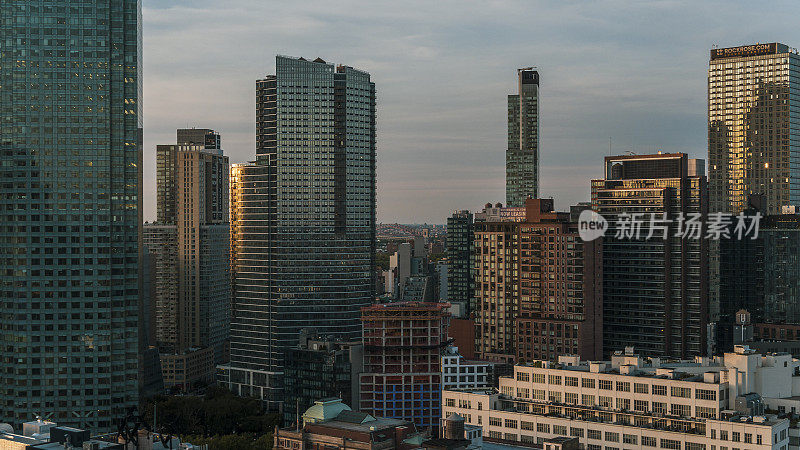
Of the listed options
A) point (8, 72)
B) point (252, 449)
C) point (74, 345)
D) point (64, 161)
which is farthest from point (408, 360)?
point (8, 72)

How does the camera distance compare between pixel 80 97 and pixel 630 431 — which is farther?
pixel 80 97

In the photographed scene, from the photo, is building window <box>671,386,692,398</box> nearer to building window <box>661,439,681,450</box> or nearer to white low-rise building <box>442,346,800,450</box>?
white low-rise building <box>442,346,800,450</box>

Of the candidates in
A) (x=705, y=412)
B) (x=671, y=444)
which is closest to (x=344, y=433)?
(x=671, y=444)

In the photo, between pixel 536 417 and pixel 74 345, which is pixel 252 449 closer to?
pixel 74 345

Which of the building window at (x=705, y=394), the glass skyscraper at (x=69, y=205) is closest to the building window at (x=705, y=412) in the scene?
the building window at (x=705, y=394)

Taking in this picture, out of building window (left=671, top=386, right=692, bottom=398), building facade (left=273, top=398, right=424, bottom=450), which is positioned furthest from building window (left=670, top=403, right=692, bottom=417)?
building facade (left=273, top=398, right=424, bottom=450)
